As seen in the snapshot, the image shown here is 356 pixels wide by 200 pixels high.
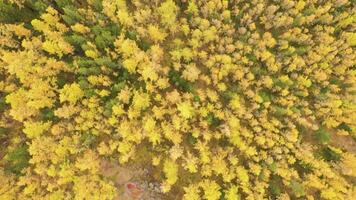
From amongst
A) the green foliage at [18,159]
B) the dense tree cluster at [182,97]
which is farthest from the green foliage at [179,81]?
the green foliage at [18,159]

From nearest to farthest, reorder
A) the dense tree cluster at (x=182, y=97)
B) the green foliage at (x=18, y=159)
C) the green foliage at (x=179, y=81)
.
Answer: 1. the green foliage at (x=18, y=159)
2. the dense tree cluster at (x=182, y=97)
3. the green foliage at (x=179, y=81)

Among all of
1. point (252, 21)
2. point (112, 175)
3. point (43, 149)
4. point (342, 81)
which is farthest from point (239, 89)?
point (43, 149)

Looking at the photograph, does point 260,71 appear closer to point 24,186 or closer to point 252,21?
point 252,21

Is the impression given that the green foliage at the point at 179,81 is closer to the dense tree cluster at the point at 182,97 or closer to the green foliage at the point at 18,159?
the dense tree cluster at the point at 182,97

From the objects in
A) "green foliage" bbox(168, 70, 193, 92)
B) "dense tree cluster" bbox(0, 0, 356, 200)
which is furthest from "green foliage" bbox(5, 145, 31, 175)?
"green foliage" bbox(168, 70, 193, 92)

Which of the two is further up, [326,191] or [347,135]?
[347,135]

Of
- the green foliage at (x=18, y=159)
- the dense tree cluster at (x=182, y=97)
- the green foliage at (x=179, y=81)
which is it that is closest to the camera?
the green foliage at (x=18, y=159)

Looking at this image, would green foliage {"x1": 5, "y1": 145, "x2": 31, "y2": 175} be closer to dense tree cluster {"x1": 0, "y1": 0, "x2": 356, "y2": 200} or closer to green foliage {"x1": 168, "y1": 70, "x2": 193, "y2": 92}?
dense tree cluster {"x1": 0, "y1": 0, "x2": 356, "y2": 200}

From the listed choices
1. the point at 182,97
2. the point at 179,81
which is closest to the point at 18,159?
the point at 182,97
